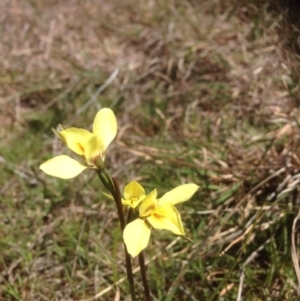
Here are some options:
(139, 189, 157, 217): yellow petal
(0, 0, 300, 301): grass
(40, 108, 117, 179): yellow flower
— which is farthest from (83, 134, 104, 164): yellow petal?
(0, 0, 300, 301): grass

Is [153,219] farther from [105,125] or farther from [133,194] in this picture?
[105,125]

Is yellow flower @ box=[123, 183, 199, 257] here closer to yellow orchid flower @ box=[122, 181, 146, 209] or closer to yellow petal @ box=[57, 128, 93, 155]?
yellow orchid flower @ box=[122, 181, 146, 209]

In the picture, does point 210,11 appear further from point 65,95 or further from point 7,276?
point 7,276

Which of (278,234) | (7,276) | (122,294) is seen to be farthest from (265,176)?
(7,276)

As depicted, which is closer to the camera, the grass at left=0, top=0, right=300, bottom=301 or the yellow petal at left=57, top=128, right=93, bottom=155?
the yellow petal at left=57, top=128, right=93, bottom=155

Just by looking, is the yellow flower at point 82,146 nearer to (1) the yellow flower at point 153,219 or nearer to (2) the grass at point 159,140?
(1) the yellow flower at point 153,219

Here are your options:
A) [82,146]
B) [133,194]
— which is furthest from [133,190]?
[82,146]

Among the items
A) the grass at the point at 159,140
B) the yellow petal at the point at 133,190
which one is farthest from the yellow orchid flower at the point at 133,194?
the grass at the point at 159,140
